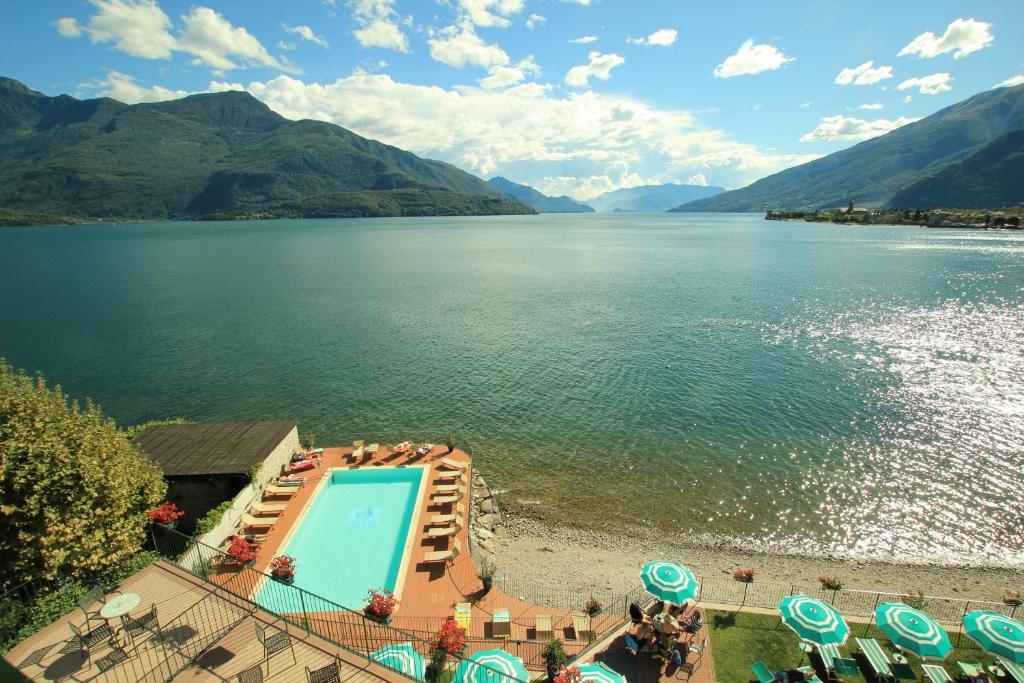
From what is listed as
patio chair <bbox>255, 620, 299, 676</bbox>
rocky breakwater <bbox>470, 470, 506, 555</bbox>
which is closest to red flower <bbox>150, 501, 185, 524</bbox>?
patio chair <bbox>255, 620, 299, 676</bbox>

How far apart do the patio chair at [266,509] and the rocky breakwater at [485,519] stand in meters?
9.99

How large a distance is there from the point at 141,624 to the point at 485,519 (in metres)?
16.4

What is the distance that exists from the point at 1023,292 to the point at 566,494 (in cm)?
10128

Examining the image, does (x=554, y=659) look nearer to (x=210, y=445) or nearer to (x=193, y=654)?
(x=193, y=654)

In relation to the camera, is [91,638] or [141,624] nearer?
[91,638]

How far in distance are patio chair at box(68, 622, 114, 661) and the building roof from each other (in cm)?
1204

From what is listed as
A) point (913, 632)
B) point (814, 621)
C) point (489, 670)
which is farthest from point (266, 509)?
point (913, 632)

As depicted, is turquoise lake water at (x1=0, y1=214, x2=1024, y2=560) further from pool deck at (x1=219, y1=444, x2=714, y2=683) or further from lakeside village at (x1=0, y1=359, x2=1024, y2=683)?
pool deck at (x1=219, y1=444, x2=714, y2=683)

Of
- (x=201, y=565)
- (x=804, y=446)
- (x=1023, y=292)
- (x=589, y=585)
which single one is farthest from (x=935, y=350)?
(x=201, y=565)

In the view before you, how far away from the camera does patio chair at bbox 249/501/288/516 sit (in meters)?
24.0

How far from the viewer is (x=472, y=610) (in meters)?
18.5

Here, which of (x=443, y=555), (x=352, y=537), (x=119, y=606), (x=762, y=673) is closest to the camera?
(x=119, y=606)

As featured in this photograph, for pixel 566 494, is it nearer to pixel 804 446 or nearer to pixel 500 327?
pixel 804 446

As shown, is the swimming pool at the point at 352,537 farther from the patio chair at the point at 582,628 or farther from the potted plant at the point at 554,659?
the potted plant at the point at 554,659
